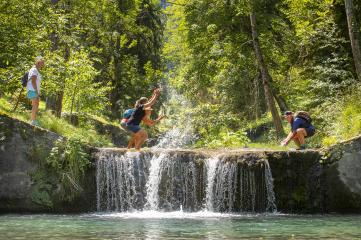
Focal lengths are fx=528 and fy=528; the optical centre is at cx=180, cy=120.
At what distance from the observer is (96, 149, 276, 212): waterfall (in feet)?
47.0

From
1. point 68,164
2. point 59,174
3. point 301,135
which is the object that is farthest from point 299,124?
point 59,174

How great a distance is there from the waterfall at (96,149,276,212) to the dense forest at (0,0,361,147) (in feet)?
8.28

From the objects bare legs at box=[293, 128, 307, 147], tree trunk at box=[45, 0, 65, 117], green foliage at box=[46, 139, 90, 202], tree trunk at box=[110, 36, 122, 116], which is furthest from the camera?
tree trunk at box=[110, 36, 122, 116]

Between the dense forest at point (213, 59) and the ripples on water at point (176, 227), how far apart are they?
4.51 metres

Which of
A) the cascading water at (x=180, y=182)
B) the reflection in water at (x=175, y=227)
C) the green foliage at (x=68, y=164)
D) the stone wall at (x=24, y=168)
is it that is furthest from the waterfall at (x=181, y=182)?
the reflection in water at (x=175, y=227)

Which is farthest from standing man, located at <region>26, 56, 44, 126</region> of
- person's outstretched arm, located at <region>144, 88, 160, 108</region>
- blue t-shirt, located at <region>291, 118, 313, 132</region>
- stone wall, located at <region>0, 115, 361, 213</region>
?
blue t-shirt, located at <region>291, 118, 313, 132</region>

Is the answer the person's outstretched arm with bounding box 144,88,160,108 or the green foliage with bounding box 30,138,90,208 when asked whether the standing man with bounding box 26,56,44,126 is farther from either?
the person's outstretched arm with bounding box 144,88,160,108

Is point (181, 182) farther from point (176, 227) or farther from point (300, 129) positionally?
point (176, 227)

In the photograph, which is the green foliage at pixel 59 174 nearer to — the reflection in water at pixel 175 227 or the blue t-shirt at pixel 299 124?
the reflection in water at pixel 175 227

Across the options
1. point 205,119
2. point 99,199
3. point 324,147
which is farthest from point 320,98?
point 99,199

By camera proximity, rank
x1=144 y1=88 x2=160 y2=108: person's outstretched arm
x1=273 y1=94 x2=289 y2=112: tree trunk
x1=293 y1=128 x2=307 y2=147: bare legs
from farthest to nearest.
Result: x1=273 y1=94 x2=289 y2=112: tree trunk < x1=293 y1=128 x2=307 y2=147: bare legs < x1=144 y1=88 x2=160 y2=108: person's outstretched arm

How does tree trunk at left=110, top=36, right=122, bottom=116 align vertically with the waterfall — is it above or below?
above

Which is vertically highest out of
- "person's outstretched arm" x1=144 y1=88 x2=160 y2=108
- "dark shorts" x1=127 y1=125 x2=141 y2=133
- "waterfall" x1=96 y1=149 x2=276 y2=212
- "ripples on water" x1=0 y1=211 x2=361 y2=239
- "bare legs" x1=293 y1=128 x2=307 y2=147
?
"person's outstretched arm" x1=144 y1=88 x2=160 y2=108

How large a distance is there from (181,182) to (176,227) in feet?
15.0
